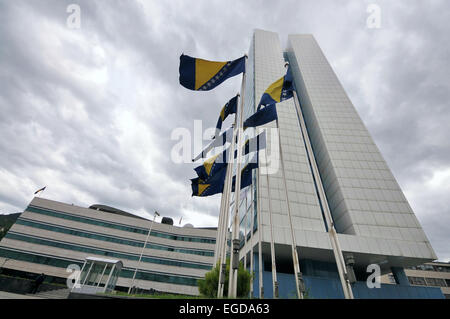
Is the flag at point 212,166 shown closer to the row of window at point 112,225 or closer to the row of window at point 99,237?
the row of window at point 99,237

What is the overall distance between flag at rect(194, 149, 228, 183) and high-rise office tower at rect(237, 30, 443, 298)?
12.7 feet

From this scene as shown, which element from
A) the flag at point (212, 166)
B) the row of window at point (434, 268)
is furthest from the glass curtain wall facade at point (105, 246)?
the row of window at point (434, 268)

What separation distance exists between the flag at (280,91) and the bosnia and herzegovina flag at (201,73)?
3063mm

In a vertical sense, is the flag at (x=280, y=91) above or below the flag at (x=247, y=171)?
above

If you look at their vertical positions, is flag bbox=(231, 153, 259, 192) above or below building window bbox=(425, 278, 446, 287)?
below

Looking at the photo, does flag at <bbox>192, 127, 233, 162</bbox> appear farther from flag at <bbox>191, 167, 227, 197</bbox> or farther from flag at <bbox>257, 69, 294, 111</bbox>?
flag at <bbox>257, 69, 294, 111</bbox>

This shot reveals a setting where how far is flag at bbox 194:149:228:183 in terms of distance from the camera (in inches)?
587

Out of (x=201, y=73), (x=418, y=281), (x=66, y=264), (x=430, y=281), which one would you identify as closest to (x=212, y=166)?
(x=201, y=73)

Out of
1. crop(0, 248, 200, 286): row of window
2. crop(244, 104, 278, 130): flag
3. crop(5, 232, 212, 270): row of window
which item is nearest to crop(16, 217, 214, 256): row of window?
crop(5, 232, 212, 270): row of window

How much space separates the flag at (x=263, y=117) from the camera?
42.6 feet

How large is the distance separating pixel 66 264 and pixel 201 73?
4858 cm

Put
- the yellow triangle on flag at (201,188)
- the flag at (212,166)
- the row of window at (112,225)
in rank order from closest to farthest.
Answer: the flag at (212,166), the yellow triangle on flag at (201,188), the row of window at (112,225)
